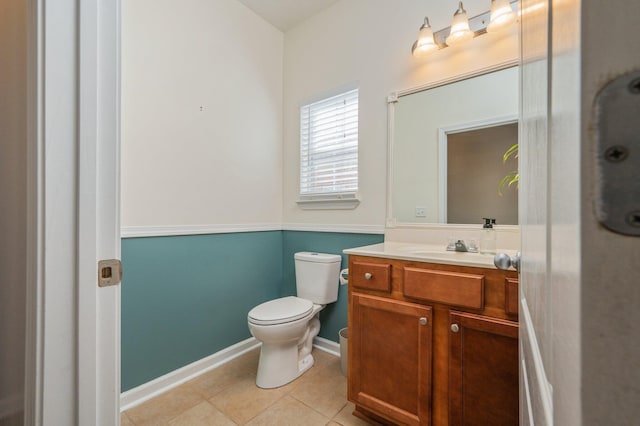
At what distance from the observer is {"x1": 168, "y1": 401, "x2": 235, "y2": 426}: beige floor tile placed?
56.2 inches

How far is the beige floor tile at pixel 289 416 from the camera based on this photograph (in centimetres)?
143

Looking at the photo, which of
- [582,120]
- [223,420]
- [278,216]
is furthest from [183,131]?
[582,120]

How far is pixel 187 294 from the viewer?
1828 millimetres

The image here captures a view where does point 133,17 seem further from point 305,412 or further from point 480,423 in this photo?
point 480,423

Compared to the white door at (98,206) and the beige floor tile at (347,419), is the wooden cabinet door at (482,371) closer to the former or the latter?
the beige floor tile at (347,419)

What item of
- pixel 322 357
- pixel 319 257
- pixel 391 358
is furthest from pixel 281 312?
pixel 391 358

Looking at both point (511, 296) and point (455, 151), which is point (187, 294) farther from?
point (455, 151)

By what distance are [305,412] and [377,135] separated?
174cm

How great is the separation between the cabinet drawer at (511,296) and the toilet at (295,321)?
43.7 inches

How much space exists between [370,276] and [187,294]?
3.99 feet

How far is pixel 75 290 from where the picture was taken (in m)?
0.60

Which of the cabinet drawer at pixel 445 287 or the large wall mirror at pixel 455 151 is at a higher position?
the large wall mirror at pixel 455 151

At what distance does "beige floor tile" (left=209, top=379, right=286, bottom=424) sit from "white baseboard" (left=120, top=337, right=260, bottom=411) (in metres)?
0.29

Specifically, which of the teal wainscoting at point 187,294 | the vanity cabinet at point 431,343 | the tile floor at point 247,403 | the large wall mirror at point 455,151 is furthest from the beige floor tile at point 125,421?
the large wall mirror at point 455,151
